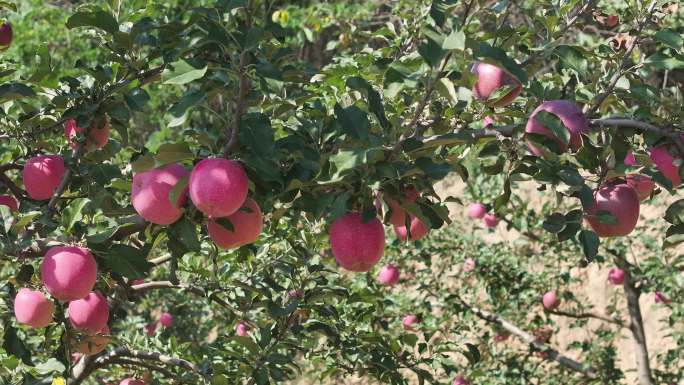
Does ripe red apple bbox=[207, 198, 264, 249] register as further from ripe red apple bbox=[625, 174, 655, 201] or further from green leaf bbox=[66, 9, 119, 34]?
ripe red apple bbox=[625, 174, 655, 201]

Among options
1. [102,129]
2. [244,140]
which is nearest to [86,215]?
[102,129]

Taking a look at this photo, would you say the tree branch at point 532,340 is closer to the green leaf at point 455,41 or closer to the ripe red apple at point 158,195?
the ripe red apple at point 158,195

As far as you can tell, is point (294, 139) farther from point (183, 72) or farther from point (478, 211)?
point (478, 211)

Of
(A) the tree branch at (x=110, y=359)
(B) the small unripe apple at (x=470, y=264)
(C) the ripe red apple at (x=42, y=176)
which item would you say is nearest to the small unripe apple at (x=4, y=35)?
(C) the ripe red apple at (x=42, y=176)

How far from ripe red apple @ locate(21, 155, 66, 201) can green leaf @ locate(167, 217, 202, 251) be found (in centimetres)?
53

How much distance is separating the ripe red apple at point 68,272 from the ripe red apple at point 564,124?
0.86 meters

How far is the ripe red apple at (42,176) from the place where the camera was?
1952mm

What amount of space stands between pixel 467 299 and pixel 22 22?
184 inches

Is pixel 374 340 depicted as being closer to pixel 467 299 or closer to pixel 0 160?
pixel 0 160

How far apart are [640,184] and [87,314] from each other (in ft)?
4.04

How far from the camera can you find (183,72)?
1.31 meters

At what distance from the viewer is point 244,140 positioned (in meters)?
1.38

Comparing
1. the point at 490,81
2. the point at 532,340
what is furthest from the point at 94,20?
the point at 532,340

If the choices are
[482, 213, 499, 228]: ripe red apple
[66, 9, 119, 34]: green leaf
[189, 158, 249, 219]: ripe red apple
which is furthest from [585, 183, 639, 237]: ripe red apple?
[482, 213, 499, 228]: ripe red apple
